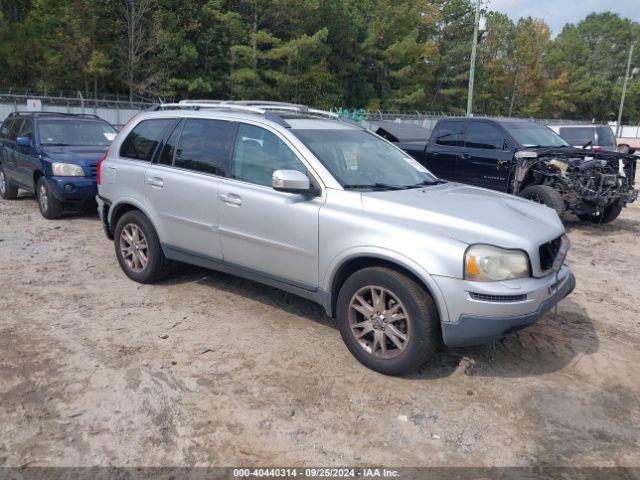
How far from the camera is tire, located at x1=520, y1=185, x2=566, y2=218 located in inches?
341

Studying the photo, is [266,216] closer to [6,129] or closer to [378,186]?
[378,186]

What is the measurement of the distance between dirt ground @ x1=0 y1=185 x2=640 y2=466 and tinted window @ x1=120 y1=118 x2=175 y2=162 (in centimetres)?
136

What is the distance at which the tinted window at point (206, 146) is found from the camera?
484 cm

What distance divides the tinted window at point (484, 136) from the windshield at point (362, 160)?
514cm

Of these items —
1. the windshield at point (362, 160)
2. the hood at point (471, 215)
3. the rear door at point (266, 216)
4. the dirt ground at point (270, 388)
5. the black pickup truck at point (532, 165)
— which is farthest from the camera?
the black pickup truck at point (532, 165)

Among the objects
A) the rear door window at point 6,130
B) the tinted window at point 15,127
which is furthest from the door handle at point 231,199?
the rear door window at point 6,130

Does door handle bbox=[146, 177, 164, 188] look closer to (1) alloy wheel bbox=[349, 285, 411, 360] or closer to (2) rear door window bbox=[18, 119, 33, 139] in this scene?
(1) alloy wheel bbox=[349, 285, 411, 360]

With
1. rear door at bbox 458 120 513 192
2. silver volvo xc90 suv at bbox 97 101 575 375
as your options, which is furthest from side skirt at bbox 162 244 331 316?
rear door at bbox 458 120 513 192

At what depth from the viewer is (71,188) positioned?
840cm

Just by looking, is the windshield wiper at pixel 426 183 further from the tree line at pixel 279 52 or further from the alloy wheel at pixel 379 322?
the tree line at pixel 279 52

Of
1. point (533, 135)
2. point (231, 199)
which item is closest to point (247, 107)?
point (231, 199)

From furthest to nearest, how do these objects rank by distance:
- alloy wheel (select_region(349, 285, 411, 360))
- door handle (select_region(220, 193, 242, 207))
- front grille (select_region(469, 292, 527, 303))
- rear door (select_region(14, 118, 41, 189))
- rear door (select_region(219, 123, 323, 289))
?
rear door (select_region(14, 118, 41, 189)), door handle (select_region(220, 193, 242, 207)), rear door (select_region(219, 123, 323, 289)), alloy wheel (select_region(349, 285, 411, 360)), front grille (select_region(469, 292, 527, 303))

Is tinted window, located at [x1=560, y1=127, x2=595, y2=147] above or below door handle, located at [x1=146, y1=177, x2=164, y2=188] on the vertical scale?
above

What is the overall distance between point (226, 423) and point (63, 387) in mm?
1201
